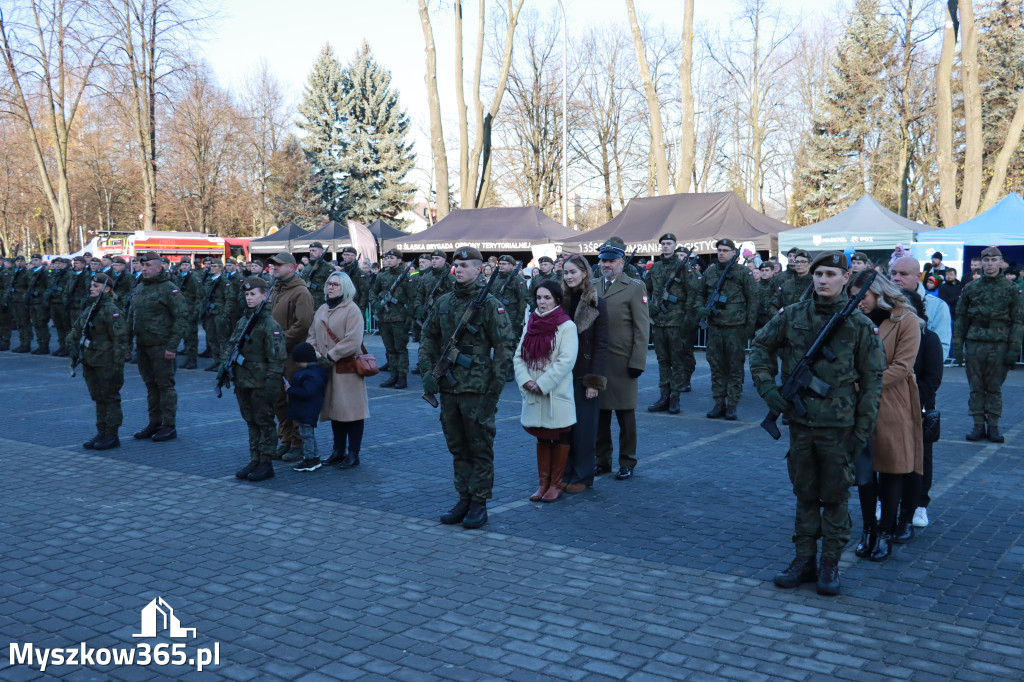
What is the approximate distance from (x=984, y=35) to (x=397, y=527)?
38.9 meters

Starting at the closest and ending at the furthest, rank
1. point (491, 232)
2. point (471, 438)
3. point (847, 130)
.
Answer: point (471, 438)
point (491, 232)
point (847, 130)

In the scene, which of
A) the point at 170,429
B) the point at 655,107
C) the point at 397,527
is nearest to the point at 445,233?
the point at 655,107

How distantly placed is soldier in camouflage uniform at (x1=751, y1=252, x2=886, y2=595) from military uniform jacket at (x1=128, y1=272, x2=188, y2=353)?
6738mm

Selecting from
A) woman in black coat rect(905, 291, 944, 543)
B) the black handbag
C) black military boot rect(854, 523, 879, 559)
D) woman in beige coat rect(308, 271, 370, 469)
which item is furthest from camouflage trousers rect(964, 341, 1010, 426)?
woman in beige coat rect(308, 271, 370, 469)

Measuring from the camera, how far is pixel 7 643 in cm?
427

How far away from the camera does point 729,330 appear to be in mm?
10938

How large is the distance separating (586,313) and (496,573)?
8.46ft

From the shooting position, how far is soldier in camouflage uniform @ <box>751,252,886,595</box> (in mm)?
4785

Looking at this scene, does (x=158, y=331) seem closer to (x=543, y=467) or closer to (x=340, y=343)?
(x=340, y=343)

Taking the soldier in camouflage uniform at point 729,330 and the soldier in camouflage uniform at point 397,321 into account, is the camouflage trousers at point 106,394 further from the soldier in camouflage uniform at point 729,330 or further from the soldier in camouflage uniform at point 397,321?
the soldier in camouflage uniform at point 729,330

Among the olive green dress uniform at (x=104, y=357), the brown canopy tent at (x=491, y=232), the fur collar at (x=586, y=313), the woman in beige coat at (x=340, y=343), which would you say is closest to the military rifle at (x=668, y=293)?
the fur collar at (x=586, y=313)

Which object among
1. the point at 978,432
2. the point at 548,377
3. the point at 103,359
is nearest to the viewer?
the point at 548,377

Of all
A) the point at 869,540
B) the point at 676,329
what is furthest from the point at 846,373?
the point at 676,329

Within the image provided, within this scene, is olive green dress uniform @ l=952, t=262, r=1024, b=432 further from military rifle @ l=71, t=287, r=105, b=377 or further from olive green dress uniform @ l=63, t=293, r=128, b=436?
military rifle @ l=71, t=287, r=105, b=377
